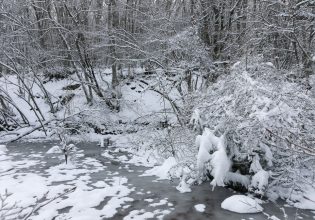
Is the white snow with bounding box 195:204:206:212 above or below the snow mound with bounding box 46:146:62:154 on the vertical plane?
above

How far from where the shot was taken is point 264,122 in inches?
329

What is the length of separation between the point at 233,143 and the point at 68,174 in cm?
512

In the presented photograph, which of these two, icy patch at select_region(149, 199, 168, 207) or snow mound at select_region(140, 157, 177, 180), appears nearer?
icy patch at select_region(149, 199, 168, 207)

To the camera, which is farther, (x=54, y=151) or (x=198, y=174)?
(x=54, y=151)

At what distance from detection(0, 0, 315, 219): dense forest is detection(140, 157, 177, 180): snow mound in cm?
7

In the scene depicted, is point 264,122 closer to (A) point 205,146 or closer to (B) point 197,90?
(A) point 205,146

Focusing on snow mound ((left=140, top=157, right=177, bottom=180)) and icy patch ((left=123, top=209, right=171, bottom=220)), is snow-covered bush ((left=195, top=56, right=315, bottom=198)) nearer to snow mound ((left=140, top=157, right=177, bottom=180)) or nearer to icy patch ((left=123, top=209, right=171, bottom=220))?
snow mound ((left=140, top=157, right=177, bottom=180))

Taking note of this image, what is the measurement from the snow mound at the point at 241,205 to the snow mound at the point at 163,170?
8.70 feet

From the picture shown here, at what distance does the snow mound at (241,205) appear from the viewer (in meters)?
7.70

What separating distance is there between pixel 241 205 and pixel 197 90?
5.33 m

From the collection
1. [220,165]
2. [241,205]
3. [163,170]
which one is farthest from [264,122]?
[163,170]

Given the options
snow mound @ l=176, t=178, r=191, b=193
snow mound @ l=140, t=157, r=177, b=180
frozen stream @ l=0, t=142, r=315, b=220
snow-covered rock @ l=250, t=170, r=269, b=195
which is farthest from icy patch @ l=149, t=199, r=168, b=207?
snow-covered rock @ l=250, t=170, r=269, b=195

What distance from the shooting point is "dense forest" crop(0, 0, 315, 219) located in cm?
891

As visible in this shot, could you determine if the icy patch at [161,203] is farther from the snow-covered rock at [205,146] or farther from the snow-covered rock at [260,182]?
the snow-covered rock at [260,182]
